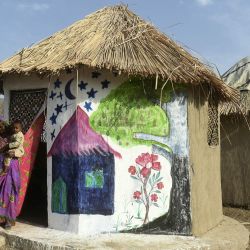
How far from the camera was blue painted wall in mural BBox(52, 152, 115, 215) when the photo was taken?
630 centimetres

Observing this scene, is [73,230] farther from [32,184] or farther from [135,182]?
[32,184]

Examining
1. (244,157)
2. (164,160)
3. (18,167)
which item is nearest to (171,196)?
(164,160)

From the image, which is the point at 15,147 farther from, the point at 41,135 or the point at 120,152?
the point at 120,152

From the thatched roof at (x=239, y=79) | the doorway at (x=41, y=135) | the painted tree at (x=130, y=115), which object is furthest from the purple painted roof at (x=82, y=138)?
the thatched roof at (x=239, y=79)

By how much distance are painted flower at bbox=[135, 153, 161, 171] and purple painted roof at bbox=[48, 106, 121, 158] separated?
304 mm

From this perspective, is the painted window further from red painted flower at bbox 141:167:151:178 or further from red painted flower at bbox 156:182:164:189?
red painted flower at bbox 156:182:164:189

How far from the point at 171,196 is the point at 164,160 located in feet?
→ 1.69

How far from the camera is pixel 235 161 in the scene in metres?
11.0

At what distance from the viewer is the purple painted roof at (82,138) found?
6.33m

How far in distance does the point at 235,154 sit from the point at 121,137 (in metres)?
5.32

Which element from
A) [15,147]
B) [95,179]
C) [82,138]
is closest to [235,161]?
[95,179]

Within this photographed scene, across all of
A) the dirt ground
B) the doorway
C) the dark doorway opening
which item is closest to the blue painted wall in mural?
the doorway

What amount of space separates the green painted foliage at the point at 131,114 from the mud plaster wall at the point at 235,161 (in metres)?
4.45

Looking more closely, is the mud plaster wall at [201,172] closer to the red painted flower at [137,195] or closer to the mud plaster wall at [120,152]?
the mud plaster wall at [120,152]
